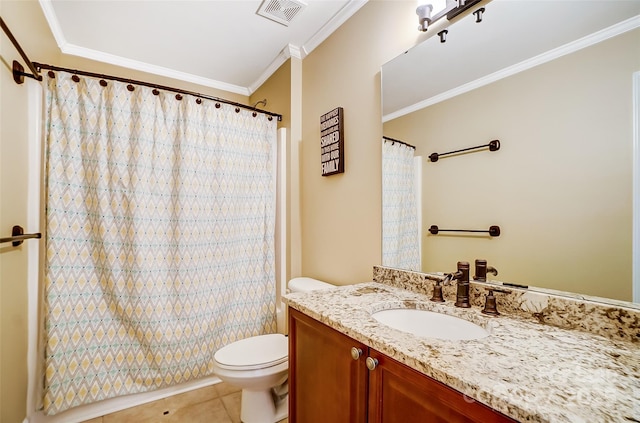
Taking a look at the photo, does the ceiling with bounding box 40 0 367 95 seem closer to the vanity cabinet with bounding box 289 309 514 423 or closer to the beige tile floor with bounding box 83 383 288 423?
the vanity cabinet with bounding box 289 309 514 423

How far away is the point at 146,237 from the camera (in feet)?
6.11

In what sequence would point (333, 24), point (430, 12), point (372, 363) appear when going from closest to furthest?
1. point (372, 363)
2. point (430, 12)
3. point (333, 24)

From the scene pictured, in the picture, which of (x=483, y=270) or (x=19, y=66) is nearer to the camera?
(x=483, y=270)

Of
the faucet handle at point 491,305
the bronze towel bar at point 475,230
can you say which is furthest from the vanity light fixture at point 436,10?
the faucet handle at point 491,305

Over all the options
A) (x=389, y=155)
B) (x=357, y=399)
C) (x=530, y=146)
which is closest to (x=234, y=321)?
(x=357, y=399)

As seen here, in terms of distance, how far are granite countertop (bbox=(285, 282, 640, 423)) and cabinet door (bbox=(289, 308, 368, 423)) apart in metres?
0.09

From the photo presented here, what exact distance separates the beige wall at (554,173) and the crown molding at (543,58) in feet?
0.07

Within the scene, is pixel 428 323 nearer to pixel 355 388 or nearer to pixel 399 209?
pixel 355 388

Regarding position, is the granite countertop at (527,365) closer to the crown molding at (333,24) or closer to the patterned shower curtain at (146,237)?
the patterned shower curtain at (146,237)

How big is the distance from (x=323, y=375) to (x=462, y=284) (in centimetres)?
66

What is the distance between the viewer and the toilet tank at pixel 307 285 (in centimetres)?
186

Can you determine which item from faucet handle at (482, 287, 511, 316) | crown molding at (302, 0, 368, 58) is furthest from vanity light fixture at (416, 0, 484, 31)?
faucet handle at (482, 287, 511, 316)

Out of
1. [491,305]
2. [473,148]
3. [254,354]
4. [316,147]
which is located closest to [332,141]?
[316,147]

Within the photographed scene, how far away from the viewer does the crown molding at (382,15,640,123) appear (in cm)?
82
